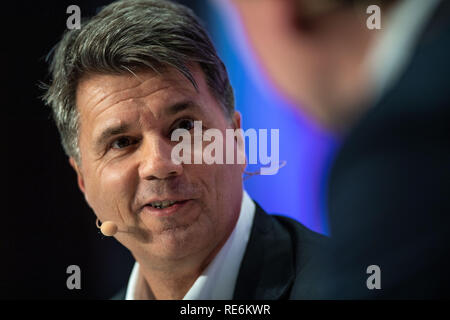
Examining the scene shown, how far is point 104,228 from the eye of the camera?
1695 mm

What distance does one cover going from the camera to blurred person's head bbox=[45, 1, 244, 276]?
1642mm

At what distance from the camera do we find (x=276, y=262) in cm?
172

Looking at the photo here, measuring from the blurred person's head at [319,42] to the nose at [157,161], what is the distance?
512 millimetres

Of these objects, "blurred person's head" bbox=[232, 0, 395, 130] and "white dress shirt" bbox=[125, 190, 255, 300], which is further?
"white dress shirt" bbox=[125, 190, 255, 300]

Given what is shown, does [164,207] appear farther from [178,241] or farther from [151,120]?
[151,120]

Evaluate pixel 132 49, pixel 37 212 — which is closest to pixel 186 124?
pixel 132 49

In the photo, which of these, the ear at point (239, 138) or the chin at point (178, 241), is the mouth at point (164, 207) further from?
the ear at point (239, 138)

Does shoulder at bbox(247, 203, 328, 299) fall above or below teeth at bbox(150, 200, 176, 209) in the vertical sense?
below

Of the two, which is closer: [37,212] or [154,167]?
[154,167]

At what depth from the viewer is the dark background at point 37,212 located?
80.6 inches

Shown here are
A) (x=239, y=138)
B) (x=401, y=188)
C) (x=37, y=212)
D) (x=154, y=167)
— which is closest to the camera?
(x=401, y=188)

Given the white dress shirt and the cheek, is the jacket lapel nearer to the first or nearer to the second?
the white dress shirt

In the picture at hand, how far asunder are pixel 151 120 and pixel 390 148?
0.92 m

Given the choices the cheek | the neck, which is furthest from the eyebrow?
the neck
